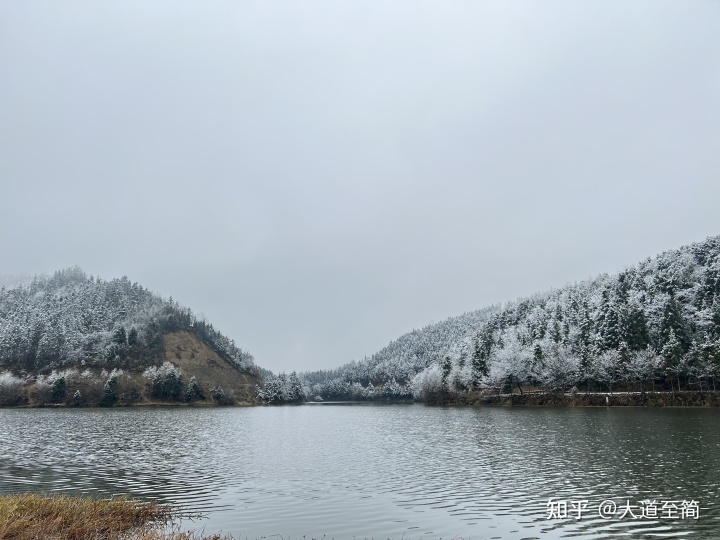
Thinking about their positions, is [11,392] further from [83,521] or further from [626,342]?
[626,342]

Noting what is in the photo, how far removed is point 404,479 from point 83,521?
19.1 m

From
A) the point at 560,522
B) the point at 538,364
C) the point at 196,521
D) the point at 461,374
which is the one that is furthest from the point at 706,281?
the point at 196,521

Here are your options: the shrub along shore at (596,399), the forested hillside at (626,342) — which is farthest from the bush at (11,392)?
the shrub along shore at (596,399)

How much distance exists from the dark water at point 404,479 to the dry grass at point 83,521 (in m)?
2.52

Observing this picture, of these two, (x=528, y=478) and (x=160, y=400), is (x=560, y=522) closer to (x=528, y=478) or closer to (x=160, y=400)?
(x=528, y=478)

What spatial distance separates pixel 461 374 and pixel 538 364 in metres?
35.2

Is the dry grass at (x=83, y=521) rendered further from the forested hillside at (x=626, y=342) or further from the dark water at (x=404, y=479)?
the forested hillside at (x=626, y=342)

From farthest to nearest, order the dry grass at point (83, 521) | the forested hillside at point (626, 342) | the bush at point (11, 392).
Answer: the bush at point (11, 392) → the forested hillside at point (626, 342) → the dry grass at point (83, 521)

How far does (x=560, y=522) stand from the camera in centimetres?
2083

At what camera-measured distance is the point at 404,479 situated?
1238 inches

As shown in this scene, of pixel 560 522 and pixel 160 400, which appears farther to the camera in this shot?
pixel 160 400

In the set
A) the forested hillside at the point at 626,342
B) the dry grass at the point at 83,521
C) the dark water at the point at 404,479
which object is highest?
the forested hillside at the point at 626,342

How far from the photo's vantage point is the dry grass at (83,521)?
16297 mm

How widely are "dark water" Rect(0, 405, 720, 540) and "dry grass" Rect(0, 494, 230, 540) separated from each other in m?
2.52
